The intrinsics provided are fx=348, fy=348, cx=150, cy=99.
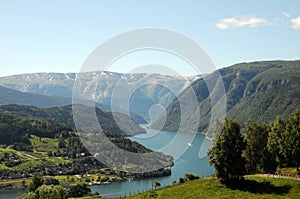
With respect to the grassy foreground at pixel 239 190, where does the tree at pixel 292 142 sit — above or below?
above

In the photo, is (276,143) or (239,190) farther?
(276,143)

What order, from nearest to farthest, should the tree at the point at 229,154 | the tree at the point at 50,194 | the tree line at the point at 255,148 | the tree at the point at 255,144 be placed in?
the tree at the point at 229,154 < the tree line at the point at 255,148 < the tree at the point at 255,144 < the tree at the point at 50,194

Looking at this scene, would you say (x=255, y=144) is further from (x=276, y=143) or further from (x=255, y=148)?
(x=276, y=143)

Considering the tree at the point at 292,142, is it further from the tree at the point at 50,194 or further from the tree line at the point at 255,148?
the tree at the point at 50,194

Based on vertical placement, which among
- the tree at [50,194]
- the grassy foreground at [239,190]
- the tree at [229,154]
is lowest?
the tree at [50,194]

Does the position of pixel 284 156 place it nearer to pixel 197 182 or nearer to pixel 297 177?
pixel 297 177

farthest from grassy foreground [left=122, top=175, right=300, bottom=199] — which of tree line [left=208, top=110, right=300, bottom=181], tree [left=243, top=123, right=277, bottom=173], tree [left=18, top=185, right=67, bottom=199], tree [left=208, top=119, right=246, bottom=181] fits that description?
tree [left=18, top=185, right=67, bottom=199]

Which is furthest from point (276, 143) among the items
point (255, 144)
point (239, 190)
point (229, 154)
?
point (239, 190)

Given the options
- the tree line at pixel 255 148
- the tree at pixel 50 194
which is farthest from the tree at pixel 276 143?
the tree at pixel 50 194
